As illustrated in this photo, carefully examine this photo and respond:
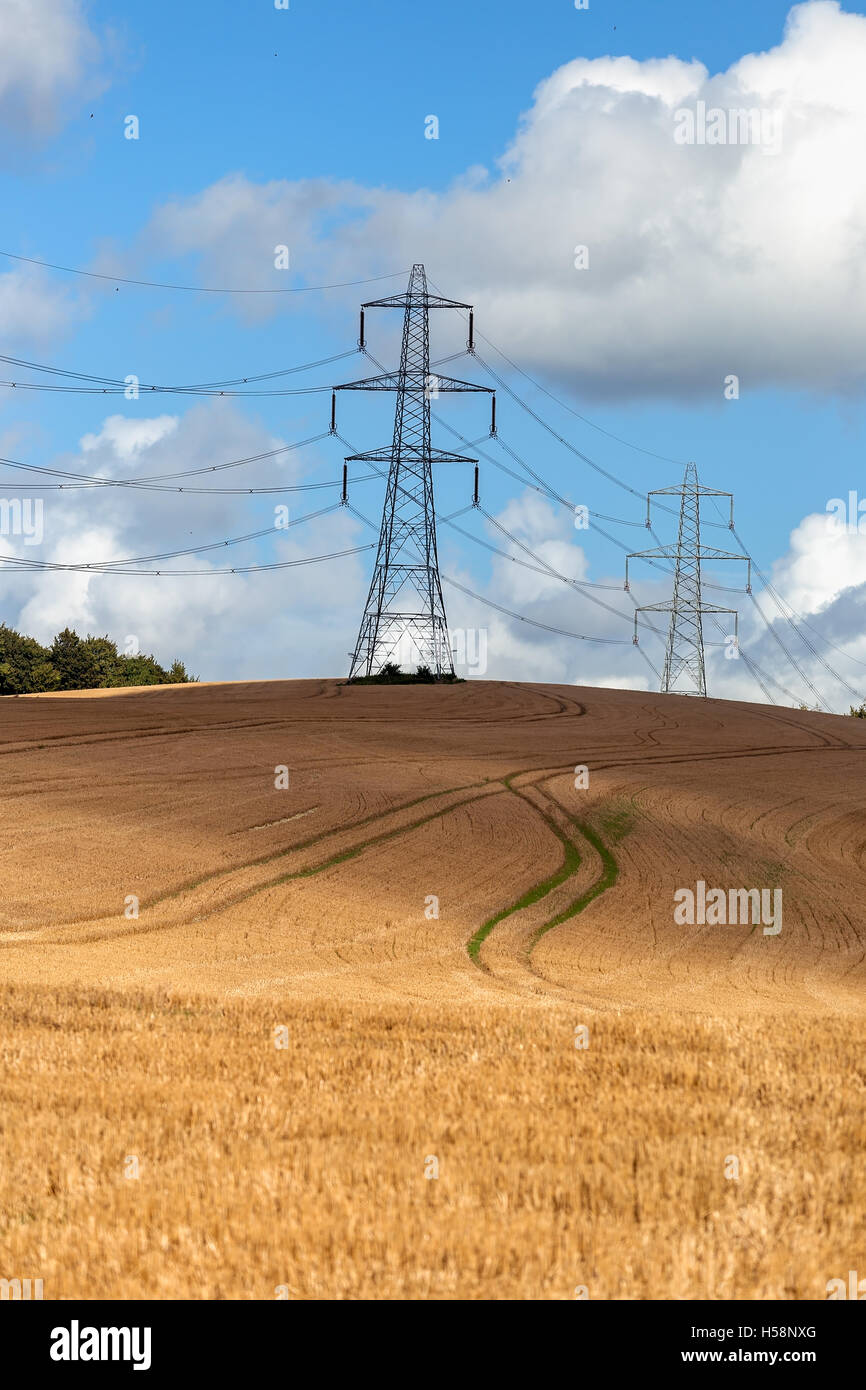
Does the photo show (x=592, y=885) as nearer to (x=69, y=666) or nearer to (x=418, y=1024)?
(x=418, y=1024)

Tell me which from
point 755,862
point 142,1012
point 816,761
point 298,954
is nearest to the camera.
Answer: point 142,1012

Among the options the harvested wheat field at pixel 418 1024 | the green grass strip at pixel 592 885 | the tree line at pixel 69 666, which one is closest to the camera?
the harvested wheat field at pixel 418 1024

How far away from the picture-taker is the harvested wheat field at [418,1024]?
5539 millimetres

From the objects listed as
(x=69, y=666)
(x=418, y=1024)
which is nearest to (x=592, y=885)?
(x=418, y=1024)

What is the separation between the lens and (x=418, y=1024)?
11.1 metres

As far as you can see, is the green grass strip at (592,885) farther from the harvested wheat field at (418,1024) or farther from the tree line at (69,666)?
the tree line at (69,666)

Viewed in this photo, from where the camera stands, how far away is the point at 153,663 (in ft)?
495

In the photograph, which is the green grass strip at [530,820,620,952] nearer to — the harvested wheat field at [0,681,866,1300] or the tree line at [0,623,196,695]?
the harvested wheat field at [0,681,866,1300]

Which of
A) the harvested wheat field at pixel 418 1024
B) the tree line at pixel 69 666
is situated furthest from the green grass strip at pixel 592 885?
the tree line at pixel 69 666

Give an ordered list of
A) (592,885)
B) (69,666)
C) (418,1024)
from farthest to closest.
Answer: (69,666) < (592,885) < (418,1024)

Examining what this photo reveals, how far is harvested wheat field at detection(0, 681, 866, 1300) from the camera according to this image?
5.54 metres

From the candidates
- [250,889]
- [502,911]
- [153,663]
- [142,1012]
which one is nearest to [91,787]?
[250,889]
